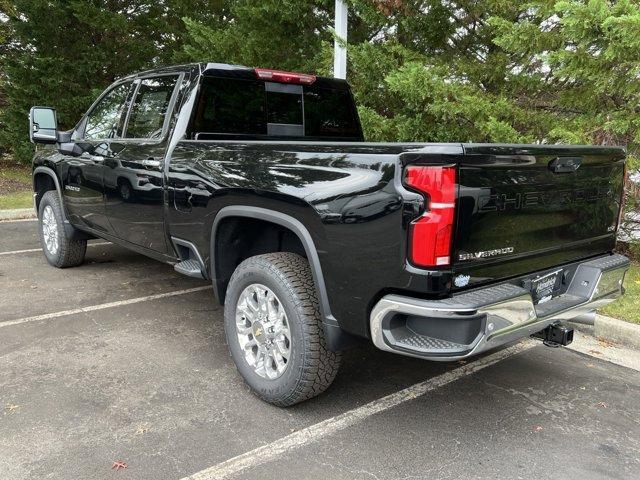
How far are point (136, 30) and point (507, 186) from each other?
13.0 m

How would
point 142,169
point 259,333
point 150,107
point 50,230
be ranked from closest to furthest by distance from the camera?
1. point 259,333
2. point 142,169
3. point 150,107
4. point 50,230

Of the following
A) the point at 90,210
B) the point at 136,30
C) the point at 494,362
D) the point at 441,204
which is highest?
the point at 136,30

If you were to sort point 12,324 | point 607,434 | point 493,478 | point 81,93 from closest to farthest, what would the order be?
point 493,478, point 607,434, point 12,324, point 81,93

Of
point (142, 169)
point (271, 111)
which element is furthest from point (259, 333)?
point (271, 111)

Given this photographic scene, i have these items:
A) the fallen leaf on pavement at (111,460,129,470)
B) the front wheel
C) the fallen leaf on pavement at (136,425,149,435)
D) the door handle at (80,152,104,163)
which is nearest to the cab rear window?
the door handle at (80,152,104,163)

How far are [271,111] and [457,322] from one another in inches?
105

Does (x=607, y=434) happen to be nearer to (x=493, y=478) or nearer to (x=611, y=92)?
(x=493, y=478)

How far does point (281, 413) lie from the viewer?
10.2 ft

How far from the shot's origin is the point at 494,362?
154 inches

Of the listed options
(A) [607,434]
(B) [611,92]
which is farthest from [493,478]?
(B) [611,92]

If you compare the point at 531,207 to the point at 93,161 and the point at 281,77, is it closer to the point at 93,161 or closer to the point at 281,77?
the point at 281,77

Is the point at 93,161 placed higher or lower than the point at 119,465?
higher

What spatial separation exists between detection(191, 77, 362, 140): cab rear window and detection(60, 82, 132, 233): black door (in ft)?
3.65

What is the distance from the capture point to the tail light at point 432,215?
236cm
